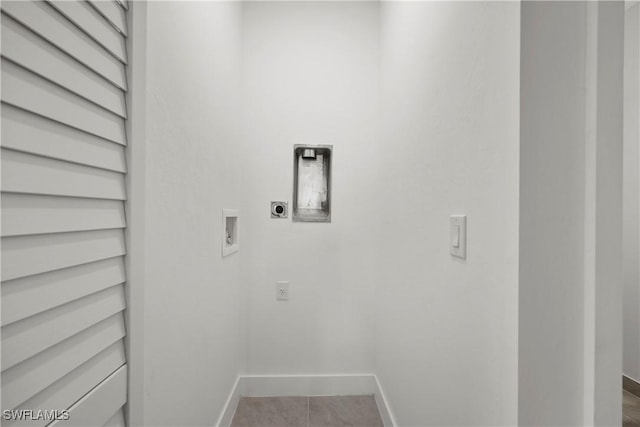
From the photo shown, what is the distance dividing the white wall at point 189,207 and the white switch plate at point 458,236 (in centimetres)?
84

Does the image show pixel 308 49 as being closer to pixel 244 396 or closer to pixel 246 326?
pixel 246 326

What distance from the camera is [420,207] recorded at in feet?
4.08

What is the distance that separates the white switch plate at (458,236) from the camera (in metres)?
0.89

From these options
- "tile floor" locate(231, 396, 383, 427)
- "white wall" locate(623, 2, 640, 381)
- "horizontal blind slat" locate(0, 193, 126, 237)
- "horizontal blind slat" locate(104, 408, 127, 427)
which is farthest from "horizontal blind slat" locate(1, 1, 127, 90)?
"white wall" locate(623, 2, 640, 381)

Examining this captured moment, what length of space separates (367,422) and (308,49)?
214 cm

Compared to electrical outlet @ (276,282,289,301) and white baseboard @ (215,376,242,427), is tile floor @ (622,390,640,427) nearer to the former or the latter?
electrical outlet @ (276,282,289,301)

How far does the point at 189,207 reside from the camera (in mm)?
1136

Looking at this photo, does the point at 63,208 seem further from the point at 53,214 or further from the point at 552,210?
the point at 552,210

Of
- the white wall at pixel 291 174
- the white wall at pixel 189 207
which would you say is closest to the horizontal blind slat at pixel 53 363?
the white wall at pixel 189 207

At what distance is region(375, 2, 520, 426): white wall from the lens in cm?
70

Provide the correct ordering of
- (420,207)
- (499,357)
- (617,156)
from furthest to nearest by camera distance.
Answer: (420,207), (499,357), (617,156)

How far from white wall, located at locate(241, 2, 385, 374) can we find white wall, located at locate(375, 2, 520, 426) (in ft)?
1.06

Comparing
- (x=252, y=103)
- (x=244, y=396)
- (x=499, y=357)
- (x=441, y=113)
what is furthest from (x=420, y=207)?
(x=244, y=396)

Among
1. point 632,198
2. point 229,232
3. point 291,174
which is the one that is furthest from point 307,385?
point 632,198
